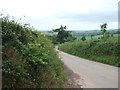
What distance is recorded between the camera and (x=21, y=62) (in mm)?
9508

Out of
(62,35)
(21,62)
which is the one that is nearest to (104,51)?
(21,62)

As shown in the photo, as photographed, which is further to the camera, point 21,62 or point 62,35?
point 62,35

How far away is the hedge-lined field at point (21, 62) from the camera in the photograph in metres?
8.91

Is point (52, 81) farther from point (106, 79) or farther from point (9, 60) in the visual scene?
point (106, 79)

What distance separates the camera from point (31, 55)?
35.0 feet

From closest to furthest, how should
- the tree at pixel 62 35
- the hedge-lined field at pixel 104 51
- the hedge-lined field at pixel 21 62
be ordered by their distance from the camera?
the hedge-lined field at pixel 21 62 → the hedge-lined field at pixel 104 51 → the tree at pixel 62 35

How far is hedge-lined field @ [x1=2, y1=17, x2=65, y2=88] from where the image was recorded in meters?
8.91

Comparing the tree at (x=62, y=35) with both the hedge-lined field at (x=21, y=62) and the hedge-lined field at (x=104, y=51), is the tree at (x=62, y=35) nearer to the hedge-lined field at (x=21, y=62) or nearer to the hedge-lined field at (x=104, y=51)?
the hedge-lined field at (x=104, y=51)

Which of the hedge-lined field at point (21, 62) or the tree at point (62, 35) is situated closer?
the hedge-lined field at point (21, 62)

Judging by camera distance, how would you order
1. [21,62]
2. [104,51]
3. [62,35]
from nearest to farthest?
1. [21,62]
2. [104,51]
3. [62,35]

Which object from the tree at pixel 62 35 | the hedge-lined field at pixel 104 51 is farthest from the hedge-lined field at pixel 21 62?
the tree at pixel 62 35

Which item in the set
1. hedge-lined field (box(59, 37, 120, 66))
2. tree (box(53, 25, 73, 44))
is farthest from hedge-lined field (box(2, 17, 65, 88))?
tree (box(53, 25, 73, 44))

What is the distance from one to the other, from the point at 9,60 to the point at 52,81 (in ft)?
7.26

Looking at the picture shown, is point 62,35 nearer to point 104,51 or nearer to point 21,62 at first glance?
point 104,51
